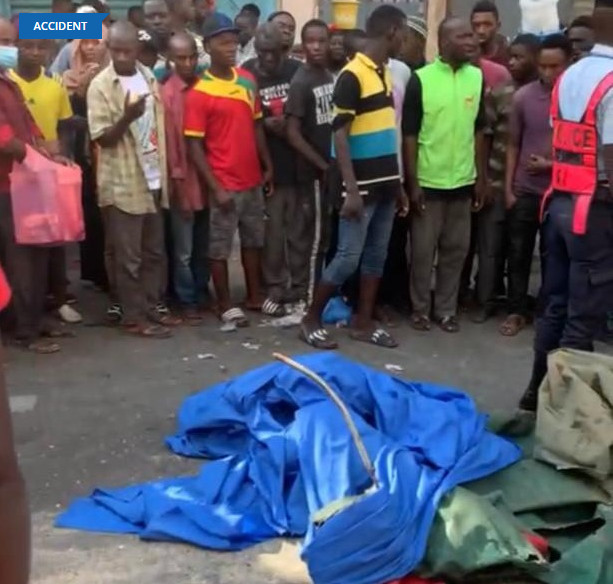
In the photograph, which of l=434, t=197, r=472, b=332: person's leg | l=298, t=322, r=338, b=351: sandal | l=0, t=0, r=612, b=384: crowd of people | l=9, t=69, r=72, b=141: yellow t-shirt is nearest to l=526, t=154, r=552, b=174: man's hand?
l=0, t=0, r=612, b=384: crowd of people

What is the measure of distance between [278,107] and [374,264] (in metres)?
1.26

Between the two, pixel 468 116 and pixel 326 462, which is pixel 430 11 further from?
pixel 326 462

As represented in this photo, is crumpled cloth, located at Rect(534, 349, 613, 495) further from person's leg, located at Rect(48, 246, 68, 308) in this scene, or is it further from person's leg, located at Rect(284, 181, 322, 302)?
person's leg, located at Rect(48, 246, 68, 308)

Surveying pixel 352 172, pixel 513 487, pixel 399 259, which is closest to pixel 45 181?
pixel 352 172

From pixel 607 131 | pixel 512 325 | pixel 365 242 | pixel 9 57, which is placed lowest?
pixel 512 325

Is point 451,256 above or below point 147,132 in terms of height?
below

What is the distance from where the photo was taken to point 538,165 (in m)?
6.75

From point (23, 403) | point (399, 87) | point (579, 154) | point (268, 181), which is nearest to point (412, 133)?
point (399, 87)

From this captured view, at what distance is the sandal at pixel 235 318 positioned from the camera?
7.06m

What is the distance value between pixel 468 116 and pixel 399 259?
1.07 metres

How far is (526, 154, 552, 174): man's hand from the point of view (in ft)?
22.1

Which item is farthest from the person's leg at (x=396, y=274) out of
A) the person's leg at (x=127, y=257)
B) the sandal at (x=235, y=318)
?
the person's leg at (x=127, y=257)

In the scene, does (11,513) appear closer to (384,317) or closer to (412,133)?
(412,133)

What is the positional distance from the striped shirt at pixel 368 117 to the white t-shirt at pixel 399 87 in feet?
0.73
